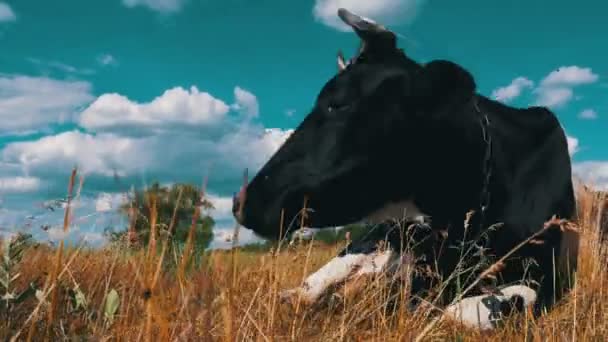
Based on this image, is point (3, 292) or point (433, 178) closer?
point (3, 292)

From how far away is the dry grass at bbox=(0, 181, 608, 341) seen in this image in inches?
89.2

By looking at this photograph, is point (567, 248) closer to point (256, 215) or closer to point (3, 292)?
point (256, 215)

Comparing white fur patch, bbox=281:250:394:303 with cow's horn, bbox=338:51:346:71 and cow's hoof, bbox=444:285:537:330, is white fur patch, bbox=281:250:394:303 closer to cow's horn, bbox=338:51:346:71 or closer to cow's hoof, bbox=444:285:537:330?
cow's hoof, bbox=444:285:537:330

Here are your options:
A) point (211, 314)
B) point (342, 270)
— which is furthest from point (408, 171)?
point (211, 314)

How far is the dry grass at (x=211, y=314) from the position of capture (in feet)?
7.43

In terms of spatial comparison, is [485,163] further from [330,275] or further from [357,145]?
[330,275]

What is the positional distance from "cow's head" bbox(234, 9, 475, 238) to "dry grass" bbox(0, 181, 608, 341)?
39cm

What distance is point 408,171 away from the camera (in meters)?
4.48

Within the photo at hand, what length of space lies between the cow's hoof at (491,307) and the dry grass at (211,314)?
81 mm

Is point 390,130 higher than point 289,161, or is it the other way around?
point 390,130

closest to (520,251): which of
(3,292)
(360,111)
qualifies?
(360,111)

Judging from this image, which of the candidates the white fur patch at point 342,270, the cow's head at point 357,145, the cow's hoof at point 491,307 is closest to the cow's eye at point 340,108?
the cow's head at point 357,145

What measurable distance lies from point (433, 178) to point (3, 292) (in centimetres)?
284

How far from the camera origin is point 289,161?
13.9 ft
